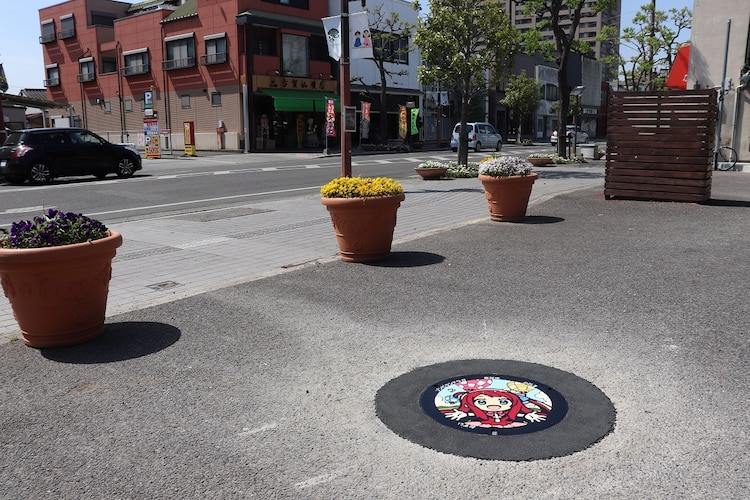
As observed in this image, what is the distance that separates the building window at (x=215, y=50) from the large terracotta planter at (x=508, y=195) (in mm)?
34423

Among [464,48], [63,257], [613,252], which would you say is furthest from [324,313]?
[464,48]

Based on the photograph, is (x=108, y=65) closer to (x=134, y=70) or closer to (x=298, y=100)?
(x=134, y=70)

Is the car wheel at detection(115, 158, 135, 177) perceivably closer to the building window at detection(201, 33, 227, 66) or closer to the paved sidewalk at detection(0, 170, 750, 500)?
the paved sidewalk at detection(0, 170, 750, 500)

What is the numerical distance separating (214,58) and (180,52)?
150 inches

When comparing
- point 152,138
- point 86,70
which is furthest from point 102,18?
point 152,138

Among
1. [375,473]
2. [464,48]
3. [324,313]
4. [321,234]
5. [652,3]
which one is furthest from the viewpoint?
[652,3]

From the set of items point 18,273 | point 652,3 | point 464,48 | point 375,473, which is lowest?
point 375,473

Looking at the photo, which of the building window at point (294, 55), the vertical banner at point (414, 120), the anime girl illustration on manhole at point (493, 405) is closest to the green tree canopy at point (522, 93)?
the vertical banner at point (414, 120)

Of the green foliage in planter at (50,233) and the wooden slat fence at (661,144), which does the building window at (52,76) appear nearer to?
the wooden slat fence at (661,144)

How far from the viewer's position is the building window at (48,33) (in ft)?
177

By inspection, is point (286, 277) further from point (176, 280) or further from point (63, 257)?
point (63, 257)

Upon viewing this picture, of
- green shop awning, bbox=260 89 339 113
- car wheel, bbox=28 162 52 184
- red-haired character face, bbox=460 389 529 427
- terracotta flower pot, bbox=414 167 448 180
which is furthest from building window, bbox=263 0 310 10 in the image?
red-haired character face, bbox=460 389 529 427

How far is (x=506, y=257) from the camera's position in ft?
25.3

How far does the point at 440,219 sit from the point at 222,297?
5.69 meters
